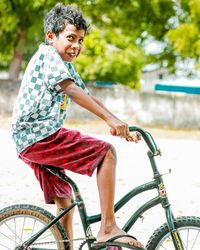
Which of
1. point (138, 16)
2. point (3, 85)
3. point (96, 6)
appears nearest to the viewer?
point (3, 85)

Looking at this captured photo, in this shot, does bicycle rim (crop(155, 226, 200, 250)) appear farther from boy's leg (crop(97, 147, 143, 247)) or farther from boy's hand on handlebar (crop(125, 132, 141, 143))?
boy's hand on handlebar (crop(125, 132, 141, 143))

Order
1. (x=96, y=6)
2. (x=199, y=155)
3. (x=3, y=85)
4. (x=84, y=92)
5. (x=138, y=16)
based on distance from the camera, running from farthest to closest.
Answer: (x=138, y=16) < (x=96, y=6) < (x=3, y=85) < (x=199, y=155) < (x=84, y=92)

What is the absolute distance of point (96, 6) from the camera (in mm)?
26891

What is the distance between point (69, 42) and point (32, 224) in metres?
1.03

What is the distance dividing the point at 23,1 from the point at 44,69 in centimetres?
2227

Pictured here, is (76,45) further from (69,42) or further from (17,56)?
(17,56)

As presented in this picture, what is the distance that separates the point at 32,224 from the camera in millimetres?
4164

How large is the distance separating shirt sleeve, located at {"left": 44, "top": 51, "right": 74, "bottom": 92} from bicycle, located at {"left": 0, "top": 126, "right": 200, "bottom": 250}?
45 cm

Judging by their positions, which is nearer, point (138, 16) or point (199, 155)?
point (199, 155)

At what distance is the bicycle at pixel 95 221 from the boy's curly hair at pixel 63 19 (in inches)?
26.7

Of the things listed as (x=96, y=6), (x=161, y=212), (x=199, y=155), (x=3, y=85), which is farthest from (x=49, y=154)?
(x=96, y=6)

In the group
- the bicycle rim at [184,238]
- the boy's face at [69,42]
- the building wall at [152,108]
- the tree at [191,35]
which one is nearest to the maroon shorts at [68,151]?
the boy's face at [69,42]

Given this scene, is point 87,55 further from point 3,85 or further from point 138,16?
point 3,85

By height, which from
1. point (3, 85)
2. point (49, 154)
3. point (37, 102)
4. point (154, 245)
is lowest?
point (154, 245)
